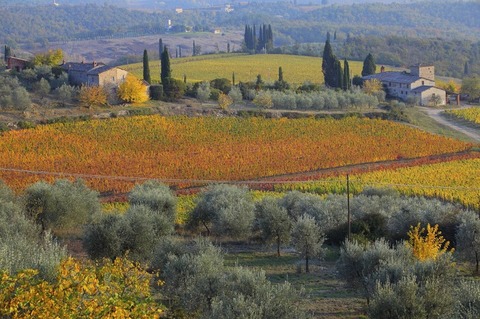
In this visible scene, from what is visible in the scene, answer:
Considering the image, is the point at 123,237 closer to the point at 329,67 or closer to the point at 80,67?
the point at 80,67

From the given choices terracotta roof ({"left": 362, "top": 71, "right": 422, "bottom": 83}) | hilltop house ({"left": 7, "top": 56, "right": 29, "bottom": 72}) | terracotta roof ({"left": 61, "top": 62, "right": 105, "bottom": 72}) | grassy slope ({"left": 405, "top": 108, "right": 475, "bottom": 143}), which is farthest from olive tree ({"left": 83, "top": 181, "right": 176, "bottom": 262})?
terracotta roof ({"left": 362, "top": 71, "right": 422, "bottom": 83})

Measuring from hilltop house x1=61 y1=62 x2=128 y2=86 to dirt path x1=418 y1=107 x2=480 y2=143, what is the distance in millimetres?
31660

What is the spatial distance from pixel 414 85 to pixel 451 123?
1307 centimetres

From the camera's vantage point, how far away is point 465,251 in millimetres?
28266

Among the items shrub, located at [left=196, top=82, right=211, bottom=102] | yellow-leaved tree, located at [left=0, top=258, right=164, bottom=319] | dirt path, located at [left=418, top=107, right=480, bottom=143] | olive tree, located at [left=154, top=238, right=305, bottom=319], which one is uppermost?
yellow-leaved tree, located at [left=0, top=258, right=164, bottom=319]

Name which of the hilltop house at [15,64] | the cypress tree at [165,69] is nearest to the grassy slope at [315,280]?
the cypress tree at [165,69]

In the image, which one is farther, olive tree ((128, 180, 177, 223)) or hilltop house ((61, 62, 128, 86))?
hilltop house ((61, 62, 128, 86))

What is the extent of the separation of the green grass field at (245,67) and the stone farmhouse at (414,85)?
11.1m

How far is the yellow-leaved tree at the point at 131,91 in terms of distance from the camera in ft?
216

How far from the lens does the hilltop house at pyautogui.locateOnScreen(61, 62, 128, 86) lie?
69125 millimetres

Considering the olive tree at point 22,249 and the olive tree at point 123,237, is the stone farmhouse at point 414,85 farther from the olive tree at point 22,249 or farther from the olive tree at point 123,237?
the olive tree at point 22,249

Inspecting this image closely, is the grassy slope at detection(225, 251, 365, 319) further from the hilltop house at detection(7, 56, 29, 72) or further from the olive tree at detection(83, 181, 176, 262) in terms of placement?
the hilltop house at detection(7, 56, 29, 72)

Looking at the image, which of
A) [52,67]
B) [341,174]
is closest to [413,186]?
[341,174]

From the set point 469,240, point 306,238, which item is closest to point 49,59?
point 306,238
